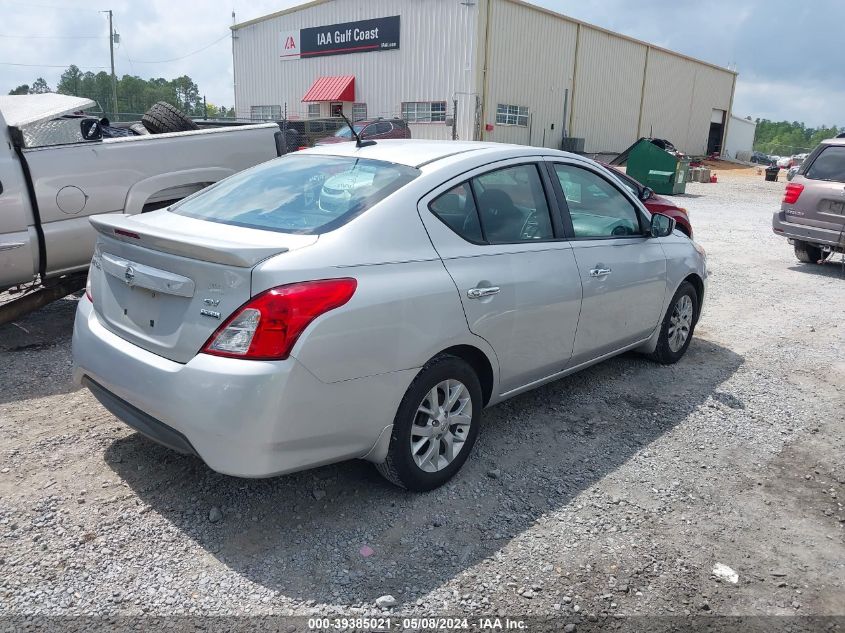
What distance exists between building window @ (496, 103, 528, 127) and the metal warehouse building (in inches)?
2.4

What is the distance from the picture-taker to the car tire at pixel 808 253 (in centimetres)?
1052

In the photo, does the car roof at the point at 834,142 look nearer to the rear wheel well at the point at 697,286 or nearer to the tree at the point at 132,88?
the rear wheel well at the point at 697,286

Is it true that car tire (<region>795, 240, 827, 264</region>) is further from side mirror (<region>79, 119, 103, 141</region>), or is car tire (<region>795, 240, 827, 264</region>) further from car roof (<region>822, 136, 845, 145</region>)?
side mirror (<region>79, 119, 103, 141</region>)

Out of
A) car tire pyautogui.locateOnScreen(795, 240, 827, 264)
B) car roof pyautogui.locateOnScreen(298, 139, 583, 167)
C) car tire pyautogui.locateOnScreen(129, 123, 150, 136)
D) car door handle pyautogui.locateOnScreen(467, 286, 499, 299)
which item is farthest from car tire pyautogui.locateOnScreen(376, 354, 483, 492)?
car tire pyautogui.locateOnScreen(795, 240, 827, 264)

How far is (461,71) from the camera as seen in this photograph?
2747cm

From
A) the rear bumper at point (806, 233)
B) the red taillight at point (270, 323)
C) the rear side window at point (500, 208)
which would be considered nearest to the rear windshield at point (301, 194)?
the rear side window at point (500, 208)

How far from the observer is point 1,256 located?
16.9ft

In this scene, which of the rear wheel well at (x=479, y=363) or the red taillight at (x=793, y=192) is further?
the red taillight at (x=793, y=192)

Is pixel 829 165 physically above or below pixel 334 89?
below

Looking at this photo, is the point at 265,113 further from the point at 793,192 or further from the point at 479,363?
the point at 479,363

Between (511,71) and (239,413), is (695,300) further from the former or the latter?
(511,71)

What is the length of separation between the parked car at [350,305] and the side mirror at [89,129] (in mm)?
2403

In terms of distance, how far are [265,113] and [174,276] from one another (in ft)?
119

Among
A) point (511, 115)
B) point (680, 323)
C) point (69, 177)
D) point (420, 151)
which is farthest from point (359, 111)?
point (420, 151)
